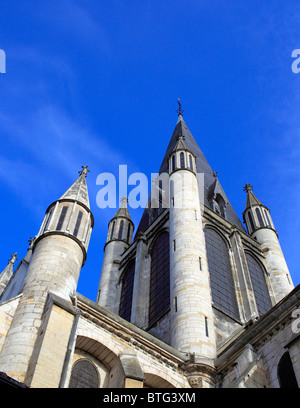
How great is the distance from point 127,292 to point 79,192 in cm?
957

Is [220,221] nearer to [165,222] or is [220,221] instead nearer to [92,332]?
[165,222]

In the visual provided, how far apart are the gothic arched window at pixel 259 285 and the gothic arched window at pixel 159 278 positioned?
441cm

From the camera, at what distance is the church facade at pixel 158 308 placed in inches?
421

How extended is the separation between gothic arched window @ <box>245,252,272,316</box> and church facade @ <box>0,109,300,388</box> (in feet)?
0.28

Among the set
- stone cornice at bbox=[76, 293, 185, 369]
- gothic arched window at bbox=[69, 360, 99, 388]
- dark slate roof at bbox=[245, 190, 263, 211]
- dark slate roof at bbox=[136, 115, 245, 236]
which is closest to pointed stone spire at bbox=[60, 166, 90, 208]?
stone cornice at bbox=[76, 293, 185, 369]

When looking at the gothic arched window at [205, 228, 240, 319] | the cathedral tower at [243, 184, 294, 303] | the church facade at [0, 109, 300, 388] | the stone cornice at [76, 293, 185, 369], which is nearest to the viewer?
the church facade at [0, 109, 300, 388]

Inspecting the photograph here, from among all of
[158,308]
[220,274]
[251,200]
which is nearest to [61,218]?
[158,308]

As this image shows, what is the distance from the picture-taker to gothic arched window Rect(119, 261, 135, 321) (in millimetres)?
22578

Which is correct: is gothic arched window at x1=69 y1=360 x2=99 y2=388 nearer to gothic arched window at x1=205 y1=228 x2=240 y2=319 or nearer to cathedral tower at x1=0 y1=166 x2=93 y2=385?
cathedral tower at x1=0 y1=166 x2=93 y2=385

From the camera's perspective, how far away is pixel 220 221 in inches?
974

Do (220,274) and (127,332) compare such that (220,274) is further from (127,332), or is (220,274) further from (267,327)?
(127,332)

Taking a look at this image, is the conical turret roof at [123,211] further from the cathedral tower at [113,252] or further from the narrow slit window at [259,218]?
the narrow slit window at [259,218]
